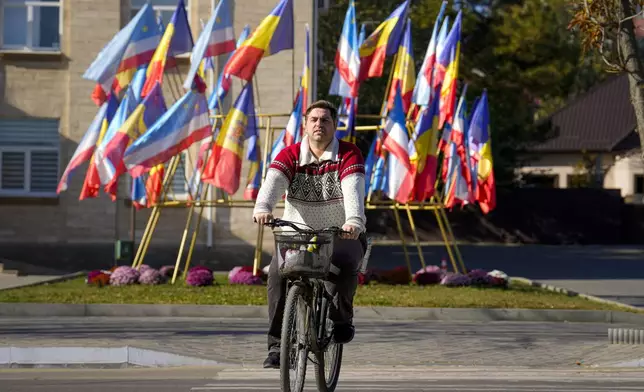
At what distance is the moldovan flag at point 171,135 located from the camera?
2081cm

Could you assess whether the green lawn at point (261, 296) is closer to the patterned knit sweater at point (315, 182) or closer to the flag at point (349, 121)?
the flag at point (349, 121)

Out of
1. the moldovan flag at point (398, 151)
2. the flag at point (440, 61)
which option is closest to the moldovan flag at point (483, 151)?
the flag at point (440, 61)

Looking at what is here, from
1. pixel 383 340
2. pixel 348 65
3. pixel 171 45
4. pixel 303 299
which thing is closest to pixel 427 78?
pixel 348 65

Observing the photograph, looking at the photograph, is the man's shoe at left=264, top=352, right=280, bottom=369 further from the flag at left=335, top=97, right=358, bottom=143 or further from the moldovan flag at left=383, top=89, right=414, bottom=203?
the moldovan flag at left=383, top=89, right=414, bottom=203

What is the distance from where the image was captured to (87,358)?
428 inches

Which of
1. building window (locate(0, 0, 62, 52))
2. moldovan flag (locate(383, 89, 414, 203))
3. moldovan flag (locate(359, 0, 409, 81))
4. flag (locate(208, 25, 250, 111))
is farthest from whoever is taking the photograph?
building window (locate(0, 0, 62, 52))

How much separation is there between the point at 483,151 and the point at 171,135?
7.30 meters

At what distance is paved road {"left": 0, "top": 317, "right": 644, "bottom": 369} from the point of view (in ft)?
37.7

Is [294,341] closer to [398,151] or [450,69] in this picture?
[398,151]

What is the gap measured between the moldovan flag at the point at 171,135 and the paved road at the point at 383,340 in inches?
175

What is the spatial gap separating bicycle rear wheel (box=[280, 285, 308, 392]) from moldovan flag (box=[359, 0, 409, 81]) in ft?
47.0

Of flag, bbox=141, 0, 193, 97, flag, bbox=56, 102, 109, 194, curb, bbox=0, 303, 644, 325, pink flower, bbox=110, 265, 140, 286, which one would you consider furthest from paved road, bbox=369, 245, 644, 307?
flag, bbox=56, 102, 109, 194

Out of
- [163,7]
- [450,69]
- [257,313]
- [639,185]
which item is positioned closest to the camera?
[257,313]

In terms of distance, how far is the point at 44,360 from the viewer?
1083cm
